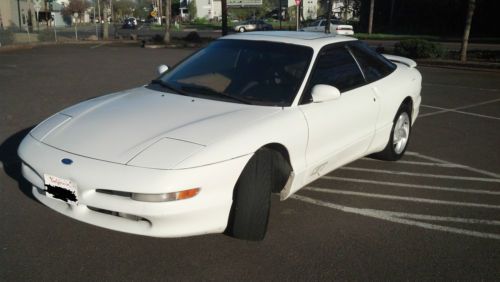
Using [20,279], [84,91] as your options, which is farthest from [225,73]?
[84,91]

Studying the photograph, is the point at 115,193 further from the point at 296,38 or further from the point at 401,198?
the point at 401,198

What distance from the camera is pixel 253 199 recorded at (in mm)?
3230

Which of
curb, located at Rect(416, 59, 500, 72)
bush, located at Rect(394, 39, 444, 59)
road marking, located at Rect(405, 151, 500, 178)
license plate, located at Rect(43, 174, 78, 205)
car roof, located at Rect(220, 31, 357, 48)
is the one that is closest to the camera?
license plate, located at Rect(43, 174, 78, 205)

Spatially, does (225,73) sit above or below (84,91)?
above

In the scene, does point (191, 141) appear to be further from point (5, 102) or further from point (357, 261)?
point (5, 102)

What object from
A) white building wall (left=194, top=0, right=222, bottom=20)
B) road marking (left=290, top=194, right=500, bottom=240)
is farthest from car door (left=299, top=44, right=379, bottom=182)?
white building wall (left=194, top=0, right=222, bottom=20)

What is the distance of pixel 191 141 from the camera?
10.4 ft

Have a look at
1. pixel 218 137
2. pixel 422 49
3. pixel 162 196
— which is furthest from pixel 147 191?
pixel 422 49

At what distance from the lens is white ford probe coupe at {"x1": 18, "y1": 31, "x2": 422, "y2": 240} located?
293cm

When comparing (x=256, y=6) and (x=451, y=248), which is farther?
(x=256, y=6)

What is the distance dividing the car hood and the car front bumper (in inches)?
4.2

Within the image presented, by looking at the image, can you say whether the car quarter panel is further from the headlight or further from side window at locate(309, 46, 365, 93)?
the headlight

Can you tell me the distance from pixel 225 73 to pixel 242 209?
1551mm

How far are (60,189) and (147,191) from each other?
0.68 m
